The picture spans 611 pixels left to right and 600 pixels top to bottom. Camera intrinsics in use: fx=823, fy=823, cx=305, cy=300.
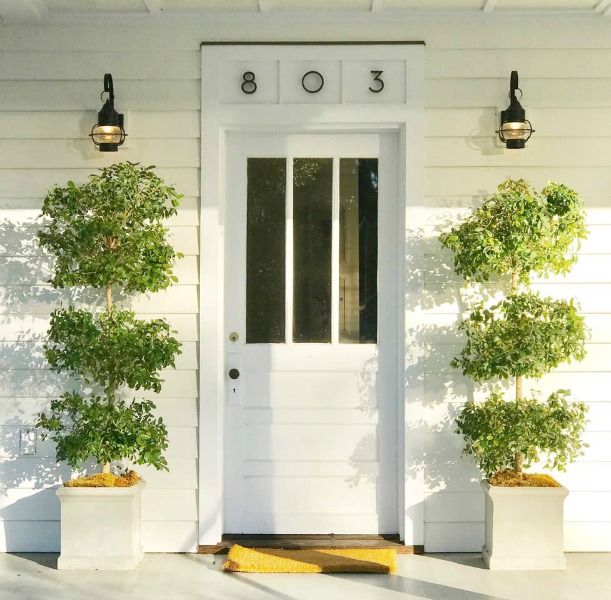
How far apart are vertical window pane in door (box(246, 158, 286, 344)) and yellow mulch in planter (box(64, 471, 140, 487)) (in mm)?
895

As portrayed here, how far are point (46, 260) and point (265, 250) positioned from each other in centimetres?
110

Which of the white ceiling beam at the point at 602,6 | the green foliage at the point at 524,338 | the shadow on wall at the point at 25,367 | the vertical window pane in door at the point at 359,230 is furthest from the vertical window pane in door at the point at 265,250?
the white ceiling beam at the point at 602,6

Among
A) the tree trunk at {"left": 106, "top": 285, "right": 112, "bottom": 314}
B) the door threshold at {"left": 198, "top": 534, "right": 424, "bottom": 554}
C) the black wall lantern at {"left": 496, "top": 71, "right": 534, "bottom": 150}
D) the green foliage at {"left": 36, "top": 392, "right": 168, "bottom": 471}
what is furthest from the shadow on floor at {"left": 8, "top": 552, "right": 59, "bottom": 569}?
the black wall lantern at {"left": 496, "top": 71, "right": 534, "bottom": 150}

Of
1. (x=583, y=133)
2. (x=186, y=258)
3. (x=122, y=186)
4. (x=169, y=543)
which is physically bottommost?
(x=169, y=543)

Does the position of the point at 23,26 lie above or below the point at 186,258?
above

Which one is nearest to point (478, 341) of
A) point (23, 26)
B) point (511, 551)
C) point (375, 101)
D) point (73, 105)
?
point (511, 551)

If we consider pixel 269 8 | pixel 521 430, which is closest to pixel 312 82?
pixel 269 8

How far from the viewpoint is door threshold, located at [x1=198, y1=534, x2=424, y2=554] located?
4.04 m

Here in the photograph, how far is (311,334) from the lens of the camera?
420 centimetres

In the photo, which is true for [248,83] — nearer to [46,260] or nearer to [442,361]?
[46,260]

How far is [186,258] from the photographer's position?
4.09 m

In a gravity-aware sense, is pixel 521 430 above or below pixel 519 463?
above

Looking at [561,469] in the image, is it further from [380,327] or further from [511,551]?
[380,327]

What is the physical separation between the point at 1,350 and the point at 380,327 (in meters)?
A: 1.91
